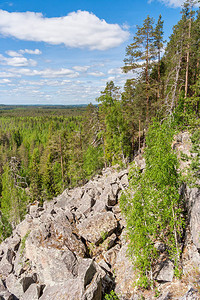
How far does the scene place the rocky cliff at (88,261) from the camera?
8.48 m

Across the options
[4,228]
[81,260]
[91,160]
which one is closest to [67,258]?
[81,260]

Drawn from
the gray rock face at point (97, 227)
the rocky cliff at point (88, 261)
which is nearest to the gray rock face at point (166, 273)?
the rocky cliff at point (88, 261)

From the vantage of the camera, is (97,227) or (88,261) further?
(97,227)

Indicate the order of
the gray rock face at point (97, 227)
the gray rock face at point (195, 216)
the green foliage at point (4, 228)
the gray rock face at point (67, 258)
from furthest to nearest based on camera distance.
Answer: the green foliage at point (4, 228) < the gray rock face at point (97, 227) < the gray rock face at point (67, 258) < the gray rock face at point (195, 216)

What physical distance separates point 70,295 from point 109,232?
188 inches

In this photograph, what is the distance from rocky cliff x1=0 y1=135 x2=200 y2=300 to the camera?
27.8ft

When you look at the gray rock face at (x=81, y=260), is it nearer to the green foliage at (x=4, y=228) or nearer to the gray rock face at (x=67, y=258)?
the gray rock face at (x=67, y=258)

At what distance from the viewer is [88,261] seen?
10125 millimetres

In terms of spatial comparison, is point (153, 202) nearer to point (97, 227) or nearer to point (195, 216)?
point (195, 216)

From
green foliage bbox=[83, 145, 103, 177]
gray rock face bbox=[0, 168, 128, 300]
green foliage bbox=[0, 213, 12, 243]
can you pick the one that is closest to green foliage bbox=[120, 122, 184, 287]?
gray rock face bbox=[0, 168, 128, 300]

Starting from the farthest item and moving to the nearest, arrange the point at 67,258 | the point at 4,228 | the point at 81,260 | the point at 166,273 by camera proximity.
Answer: the point at 4,228 → the point at 67,258 → the point at 81,260 → the point at 166,273

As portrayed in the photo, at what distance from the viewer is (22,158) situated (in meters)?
72.6

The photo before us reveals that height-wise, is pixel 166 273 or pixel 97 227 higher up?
pixel 166 273

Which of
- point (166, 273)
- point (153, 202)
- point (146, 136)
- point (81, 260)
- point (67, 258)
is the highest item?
point (146, 136)
